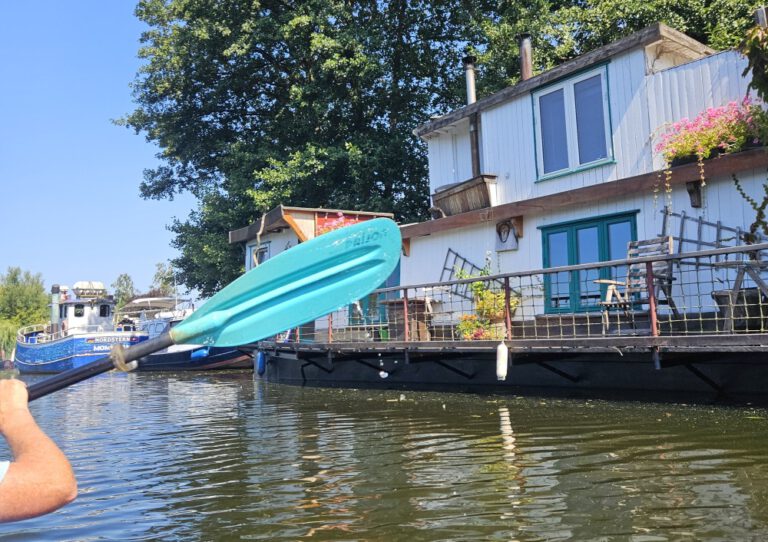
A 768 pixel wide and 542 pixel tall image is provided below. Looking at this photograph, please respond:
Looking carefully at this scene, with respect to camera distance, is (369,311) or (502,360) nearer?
(502,360)

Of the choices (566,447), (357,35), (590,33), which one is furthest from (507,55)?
(566,447)

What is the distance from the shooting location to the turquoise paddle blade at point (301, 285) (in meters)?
3.81

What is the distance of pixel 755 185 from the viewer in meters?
10.6

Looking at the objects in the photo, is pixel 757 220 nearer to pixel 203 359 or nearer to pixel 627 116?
pixel 627 116

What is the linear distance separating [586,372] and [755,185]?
3741 millimetres

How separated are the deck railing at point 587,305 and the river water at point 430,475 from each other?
120cm

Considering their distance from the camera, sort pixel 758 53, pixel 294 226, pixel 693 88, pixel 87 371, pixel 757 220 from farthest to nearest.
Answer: pixel 294 226 → pixel 693 88 → pixel 757 220 → pixel 758 53 → pixel 87 371

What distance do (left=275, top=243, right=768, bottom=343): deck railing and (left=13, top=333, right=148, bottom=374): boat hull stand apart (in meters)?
15.9

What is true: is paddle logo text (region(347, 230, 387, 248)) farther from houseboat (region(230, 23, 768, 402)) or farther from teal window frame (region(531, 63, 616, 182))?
teal window frame (region(531, 63, 616, 182))

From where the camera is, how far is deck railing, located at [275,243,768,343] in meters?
9.01

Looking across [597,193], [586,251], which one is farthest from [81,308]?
[597,193]

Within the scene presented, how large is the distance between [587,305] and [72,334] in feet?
83.2

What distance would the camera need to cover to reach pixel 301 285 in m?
Result: 4.09

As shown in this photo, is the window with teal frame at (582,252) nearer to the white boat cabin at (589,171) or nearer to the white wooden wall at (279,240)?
the white boat cabin at (589,171)
